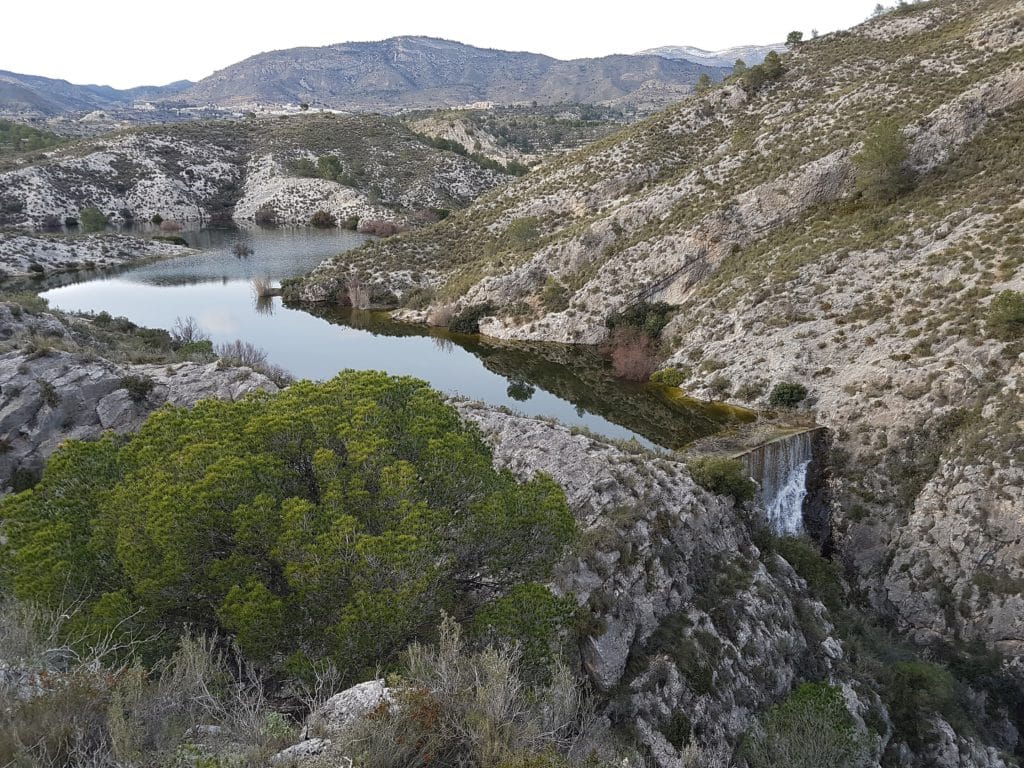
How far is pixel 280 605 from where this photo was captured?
999 cm

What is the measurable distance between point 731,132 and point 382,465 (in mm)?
57709

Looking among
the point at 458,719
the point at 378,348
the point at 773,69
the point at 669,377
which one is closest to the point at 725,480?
the point at 458,719

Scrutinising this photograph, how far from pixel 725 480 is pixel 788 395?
42.8 ft

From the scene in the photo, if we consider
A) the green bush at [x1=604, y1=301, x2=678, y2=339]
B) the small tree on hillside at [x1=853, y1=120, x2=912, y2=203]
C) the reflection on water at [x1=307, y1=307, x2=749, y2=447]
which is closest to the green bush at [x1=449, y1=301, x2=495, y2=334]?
the reflection on water at [x1=307, y1=307, x2=749, y2=447]

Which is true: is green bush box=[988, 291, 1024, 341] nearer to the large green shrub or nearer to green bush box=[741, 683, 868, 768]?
green bush box=[741, 683, 868, 768]

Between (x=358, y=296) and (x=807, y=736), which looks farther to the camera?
(x=358, y=296)

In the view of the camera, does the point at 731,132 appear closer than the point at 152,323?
Result: No

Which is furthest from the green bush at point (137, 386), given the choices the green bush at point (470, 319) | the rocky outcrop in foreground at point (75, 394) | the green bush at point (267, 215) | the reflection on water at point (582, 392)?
the green bush at point (267, 215)

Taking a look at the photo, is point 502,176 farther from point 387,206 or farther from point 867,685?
point 867,685

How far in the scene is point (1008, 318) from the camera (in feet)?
90.5

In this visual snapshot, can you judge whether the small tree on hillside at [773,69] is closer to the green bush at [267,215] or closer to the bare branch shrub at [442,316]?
the bare branch shrub at [442,316]

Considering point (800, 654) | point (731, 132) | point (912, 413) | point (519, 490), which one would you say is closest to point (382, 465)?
point (519, 490)

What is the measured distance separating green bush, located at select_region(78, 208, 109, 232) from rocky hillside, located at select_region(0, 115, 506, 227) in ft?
26.1

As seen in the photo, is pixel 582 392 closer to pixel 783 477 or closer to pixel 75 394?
pixel 783 477
